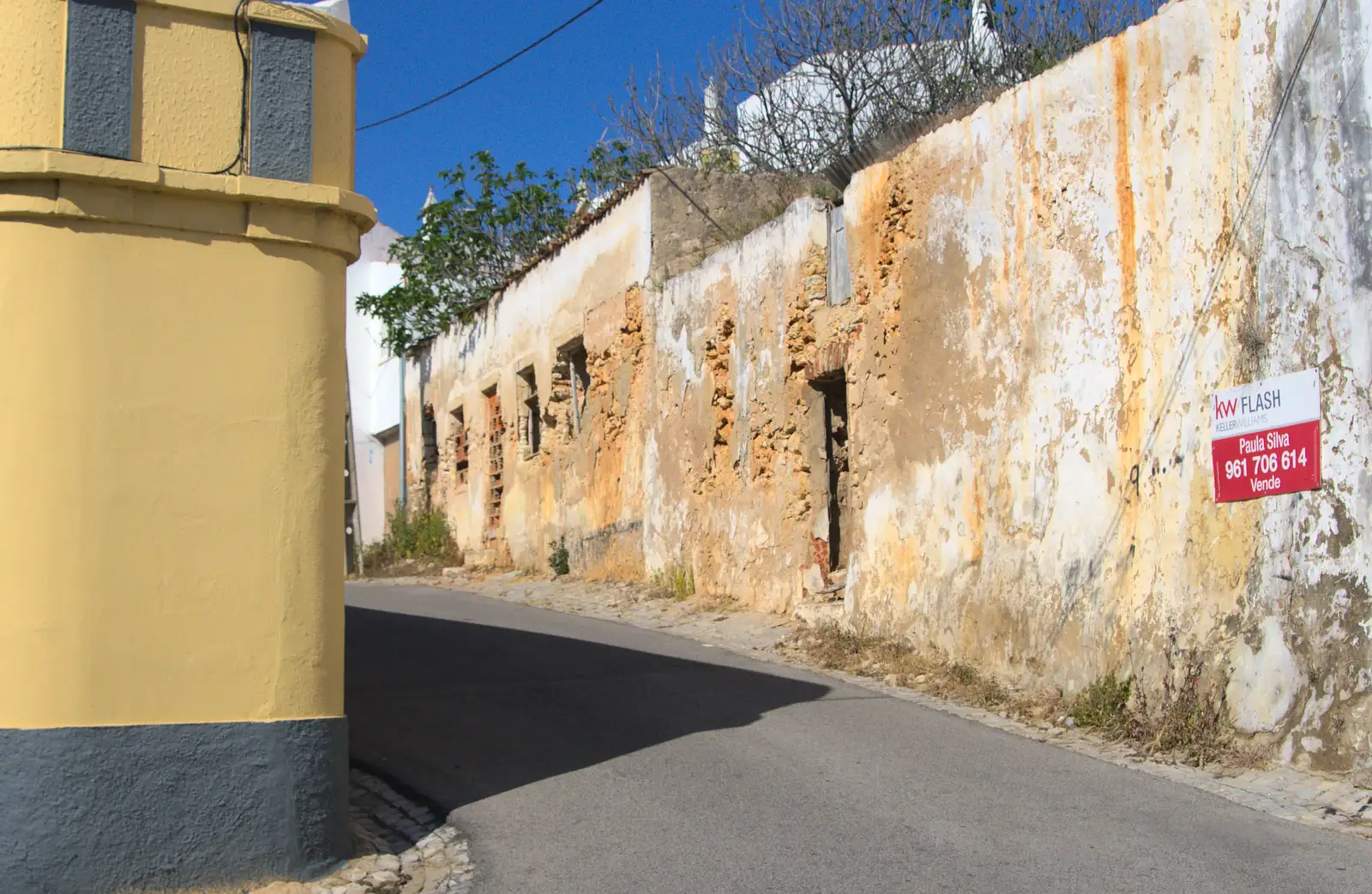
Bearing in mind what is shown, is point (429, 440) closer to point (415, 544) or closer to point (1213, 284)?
point (415, 544)

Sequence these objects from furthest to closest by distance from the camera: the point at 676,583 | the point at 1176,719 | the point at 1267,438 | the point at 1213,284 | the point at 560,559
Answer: the point at 560,559 < the point at 676,583 < the point at 1213,284 < the point at 1176,719 < the point at 1267,438

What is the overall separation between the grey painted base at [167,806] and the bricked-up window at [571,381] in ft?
43.3

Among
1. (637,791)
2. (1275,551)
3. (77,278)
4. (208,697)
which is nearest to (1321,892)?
(1275,551)

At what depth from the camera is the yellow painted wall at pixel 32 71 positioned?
224 inches

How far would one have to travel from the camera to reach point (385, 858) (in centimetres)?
615

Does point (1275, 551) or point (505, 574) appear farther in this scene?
point (505, 574)

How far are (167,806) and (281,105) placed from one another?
3114 millimetres

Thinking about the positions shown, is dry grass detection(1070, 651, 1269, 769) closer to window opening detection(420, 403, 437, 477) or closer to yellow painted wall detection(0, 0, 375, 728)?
yellow painted wall detection(0, 0, 375, 728)

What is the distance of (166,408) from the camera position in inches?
228

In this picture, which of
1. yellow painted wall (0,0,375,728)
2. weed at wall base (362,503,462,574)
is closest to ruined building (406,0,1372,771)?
yellow painted wall (0,0,375,728)

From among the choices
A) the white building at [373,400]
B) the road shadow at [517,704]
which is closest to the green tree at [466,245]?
the white building at [373,400]

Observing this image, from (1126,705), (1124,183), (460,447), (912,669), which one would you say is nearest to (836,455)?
(912,669)

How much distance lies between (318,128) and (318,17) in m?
0.52

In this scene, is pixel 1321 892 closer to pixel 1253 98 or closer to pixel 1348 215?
pixel 1348 215
